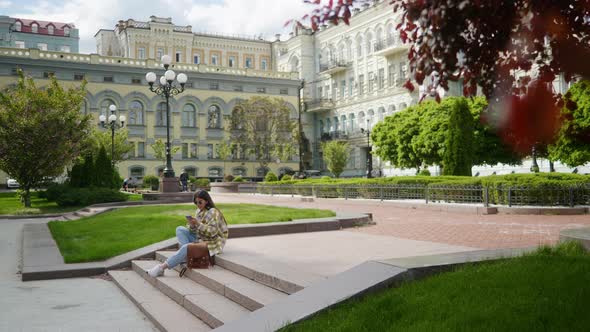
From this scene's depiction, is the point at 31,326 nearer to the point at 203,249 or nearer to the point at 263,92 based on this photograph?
the point at 203,249

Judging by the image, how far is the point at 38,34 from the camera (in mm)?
71062

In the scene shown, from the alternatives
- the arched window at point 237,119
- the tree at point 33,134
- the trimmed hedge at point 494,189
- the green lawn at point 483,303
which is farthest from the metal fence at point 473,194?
the arched window at point 237,119

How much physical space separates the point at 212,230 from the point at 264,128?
47923 mm

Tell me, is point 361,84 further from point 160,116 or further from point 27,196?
point 27,196

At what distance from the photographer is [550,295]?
15.0 feet

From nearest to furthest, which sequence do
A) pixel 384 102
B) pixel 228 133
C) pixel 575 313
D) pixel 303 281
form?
pixel 575 313, pixel 303 281, pixel 384 102, pixel 228 133

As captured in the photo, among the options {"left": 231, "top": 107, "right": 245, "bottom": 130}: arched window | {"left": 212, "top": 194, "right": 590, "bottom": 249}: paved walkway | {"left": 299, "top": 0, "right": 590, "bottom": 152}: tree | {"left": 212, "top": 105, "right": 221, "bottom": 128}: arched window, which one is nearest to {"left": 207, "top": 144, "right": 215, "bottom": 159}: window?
{"left": 212, "top": 105, "right": 221, "bottom": 128}: arched window

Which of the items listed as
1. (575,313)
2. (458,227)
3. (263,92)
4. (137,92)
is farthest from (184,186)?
(575,313)

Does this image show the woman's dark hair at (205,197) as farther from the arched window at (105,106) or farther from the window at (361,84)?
the window at (361,84)

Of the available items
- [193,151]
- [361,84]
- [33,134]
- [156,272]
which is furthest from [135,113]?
[156,272]

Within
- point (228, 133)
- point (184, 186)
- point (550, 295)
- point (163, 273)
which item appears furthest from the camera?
point (228, 133)

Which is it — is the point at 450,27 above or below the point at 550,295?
above

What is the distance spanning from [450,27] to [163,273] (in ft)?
20.7

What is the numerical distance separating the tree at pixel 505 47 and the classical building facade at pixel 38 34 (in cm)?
7164
